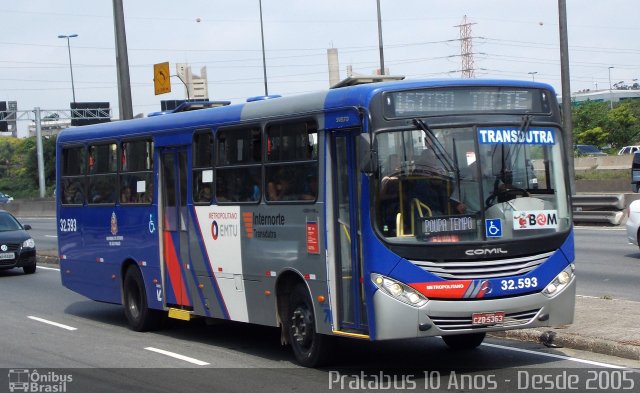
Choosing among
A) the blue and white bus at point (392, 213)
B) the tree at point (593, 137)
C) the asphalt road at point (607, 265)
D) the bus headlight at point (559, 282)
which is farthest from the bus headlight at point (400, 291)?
the tree at point (593, 137)

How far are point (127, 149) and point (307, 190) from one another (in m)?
4.97

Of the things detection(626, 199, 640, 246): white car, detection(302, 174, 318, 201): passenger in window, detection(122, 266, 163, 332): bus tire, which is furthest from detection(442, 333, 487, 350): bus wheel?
detection(626, 199, 640, 246): white car

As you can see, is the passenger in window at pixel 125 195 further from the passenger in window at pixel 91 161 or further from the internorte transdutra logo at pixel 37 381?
the internorte transdutra logo at pixel 37 381

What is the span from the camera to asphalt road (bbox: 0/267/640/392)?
942 centimetres

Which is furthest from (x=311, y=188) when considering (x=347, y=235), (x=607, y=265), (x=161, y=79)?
(x=161, y=79)

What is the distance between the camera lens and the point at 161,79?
21.4 meters

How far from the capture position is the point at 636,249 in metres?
21.4

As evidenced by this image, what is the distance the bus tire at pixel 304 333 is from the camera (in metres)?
10.3

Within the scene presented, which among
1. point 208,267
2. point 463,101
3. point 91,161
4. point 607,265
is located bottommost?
point 607,265

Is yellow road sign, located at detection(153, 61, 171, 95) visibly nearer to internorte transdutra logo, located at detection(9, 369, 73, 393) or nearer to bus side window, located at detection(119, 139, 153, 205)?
bus side window, located at detection(119, 139, 153, 205)

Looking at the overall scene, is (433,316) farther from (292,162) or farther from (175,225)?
(175,225)

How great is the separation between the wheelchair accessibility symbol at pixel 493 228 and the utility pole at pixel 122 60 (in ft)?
43.3

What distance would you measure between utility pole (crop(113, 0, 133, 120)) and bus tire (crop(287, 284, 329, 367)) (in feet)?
37.4

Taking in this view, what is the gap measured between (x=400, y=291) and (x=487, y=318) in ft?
2.88
